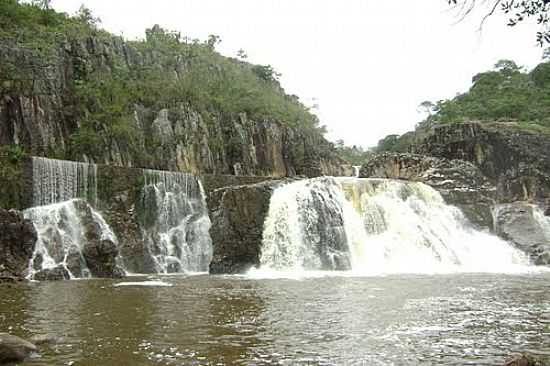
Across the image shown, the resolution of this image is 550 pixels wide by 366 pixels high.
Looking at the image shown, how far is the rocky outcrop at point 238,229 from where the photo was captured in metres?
23.6

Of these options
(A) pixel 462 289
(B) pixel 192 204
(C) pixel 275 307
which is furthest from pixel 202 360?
(B) pixel 192 204

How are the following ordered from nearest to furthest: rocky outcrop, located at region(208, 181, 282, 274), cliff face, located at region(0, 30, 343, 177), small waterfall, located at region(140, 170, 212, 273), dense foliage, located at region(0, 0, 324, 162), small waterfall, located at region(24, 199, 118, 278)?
small waterfall, located at region(24, 199, 118, 278), rocky outcrop, located at region(208, 181, 282, 274), small waterfall, located at region(140, 170, 212, 273), cliff face, located at region(0, 30, 343, 177), dense foliage, located at region(0, 0, 324, 162)

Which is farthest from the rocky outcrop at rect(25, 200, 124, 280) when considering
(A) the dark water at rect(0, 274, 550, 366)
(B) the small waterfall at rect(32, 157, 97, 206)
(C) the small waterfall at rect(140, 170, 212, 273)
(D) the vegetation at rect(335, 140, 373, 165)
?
(D) the vegetation at rect(335, 140, 373, 165)

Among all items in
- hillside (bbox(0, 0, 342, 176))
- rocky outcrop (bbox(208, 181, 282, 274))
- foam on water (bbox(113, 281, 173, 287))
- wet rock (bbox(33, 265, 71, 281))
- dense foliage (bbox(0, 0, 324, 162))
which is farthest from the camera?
dense foliage (bbox(0, 0, 324, 162))

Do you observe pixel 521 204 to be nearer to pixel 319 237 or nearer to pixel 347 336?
pixel 319 237

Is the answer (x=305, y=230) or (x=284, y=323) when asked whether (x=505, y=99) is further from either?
(x=284, y=323)

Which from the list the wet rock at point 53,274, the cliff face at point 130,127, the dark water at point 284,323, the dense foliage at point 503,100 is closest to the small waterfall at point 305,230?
the dark water at point 284,323

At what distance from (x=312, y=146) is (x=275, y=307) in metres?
41.7

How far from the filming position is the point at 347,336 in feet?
28.9

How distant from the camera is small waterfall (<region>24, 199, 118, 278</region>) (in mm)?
21359

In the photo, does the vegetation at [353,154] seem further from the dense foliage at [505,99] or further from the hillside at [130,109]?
the hillside at [130,109]

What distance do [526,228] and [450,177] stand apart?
5.93m

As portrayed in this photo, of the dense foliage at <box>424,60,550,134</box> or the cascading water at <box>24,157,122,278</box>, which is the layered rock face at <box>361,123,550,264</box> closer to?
the dense foliage at <box>424,60,550,134</box>

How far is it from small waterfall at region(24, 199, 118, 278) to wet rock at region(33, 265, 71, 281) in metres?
0.18
